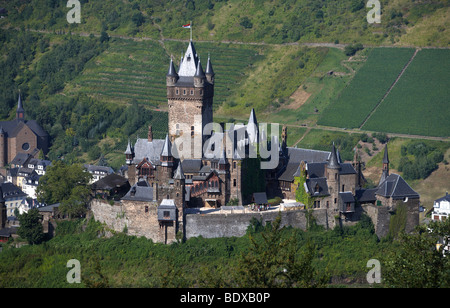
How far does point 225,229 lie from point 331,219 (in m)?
8.82

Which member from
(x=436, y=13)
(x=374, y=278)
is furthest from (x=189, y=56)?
(x=436, y=13)

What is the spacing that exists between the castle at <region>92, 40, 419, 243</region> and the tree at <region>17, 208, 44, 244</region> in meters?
4.70

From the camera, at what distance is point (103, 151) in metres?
111

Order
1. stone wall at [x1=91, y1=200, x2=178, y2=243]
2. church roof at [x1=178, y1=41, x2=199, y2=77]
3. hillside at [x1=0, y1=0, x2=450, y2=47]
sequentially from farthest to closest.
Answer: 1. hillside at [x1=0, y1=0, x2=450, y2=47]
2. church roof at [x1=178, y1=41, x2=199, y2=77]
3. stone wall at [x1=91, y1=200, x2=178, y2=243]

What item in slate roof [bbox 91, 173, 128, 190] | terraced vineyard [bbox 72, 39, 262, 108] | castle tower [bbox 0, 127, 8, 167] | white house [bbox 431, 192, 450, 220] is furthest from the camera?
terraced vineyard [bbox 72, 39, 262, 108]

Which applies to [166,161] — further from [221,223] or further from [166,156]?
[221,223]

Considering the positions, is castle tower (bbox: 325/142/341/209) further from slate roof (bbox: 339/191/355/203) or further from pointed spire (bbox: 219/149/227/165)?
pointed spire (bbox: 219/149/227/165)

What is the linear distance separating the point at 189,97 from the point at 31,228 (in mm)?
16674

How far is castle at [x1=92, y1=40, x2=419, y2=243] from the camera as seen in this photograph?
74000 mm

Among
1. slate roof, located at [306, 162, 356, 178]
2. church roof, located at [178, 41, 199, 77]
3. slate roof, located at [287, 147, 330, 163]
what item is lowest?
slate roof, located at [306, 162, 356, 178]

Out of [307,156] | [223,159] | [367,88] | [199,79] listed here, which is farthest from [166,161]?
[367,88]

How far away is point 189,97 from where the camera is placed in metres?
80.9

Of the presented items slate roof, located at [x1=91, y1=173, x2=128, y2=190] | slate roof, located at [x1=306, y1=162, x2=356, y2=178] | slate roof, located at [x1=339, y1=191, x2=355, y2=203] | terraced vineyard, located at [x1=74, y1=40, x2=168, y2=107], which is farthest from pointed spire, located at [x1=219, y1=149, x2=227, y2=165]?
terraced vineyard, located at [x1=74, y1=40, x2=168, y2=107]

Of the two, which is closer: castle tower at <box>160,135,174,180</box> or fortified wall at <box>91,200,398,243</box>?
fortified wall at <box>91,200,398,243</box>
